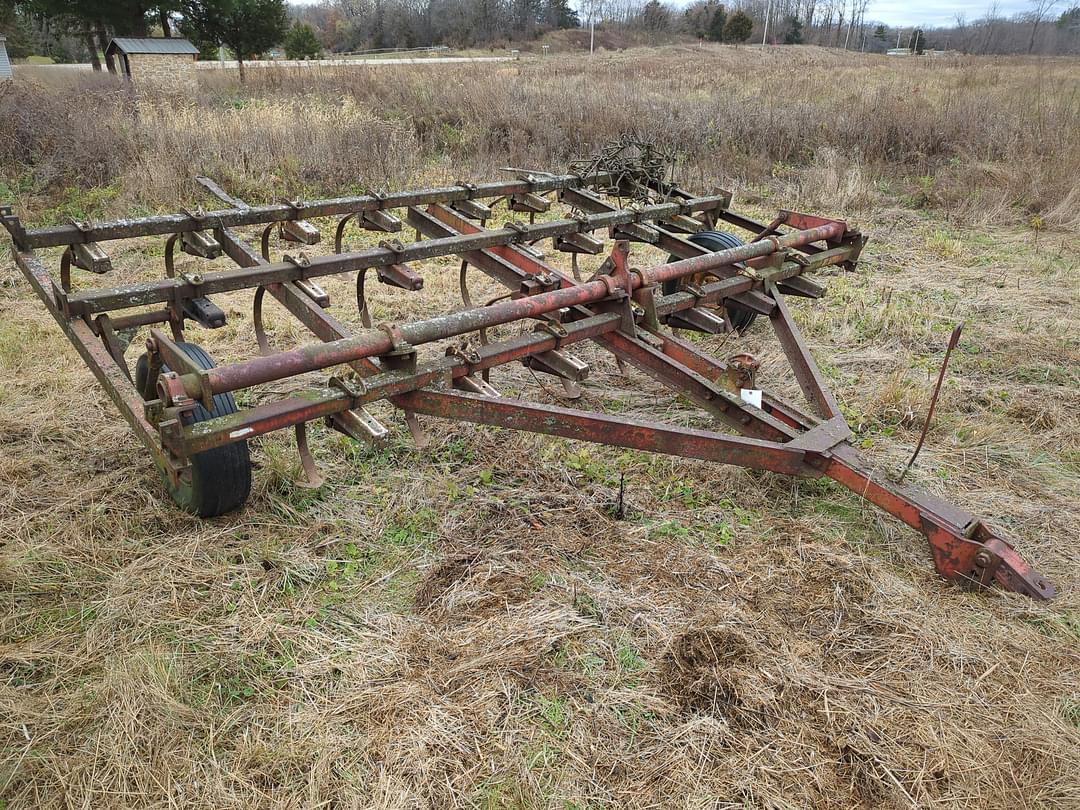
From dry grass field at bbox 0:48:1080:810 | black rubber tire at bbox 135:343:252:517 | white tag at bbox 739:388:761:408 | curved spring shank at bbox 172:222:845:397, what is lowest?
dry grass field at bbox 0:48:1080:810

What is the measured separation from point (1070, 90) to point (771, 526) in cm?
1193

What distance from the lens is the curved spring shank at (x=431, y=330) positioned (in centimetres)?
221

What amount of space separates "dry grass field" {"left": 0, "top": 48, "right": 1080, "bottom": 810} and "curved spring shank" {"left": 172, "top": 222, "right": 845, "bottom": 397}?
0.90 meters

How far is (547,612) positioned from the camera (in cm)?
254

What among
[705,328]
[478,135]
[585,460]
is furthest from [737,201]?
[585,460]

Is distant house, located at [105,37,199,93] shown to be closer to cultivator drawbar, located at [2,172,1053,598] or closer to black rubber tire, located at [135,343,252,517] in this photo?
cultivator drawbar, located at [2,172,1053,598]

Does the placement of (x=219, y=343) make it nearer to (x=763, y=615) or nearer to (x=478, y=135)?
(x=763, y=615)

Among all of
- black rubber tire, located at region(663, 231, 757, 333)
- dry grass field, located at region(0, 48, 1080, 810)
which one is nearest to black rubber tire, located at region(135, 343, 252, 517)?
dry grass field, located at region(0, 48, 1080, 810)

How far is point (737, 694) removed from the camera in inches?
86.8

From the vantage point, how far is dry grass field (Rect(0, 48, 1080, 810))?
1.99m

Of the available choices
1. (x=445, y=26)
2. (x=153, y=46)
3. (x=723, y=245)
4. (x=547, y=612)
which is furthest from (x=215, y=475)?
(x=445, y=26)

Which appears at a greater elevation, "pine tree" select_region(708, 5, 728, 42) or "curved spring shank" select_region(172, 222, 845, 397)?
"pine tree" select_region(708, 5, 728, 42)

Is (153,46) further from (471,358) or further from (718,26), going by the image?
(718,26)

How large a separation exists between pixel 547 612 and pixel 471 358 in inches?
40.5
